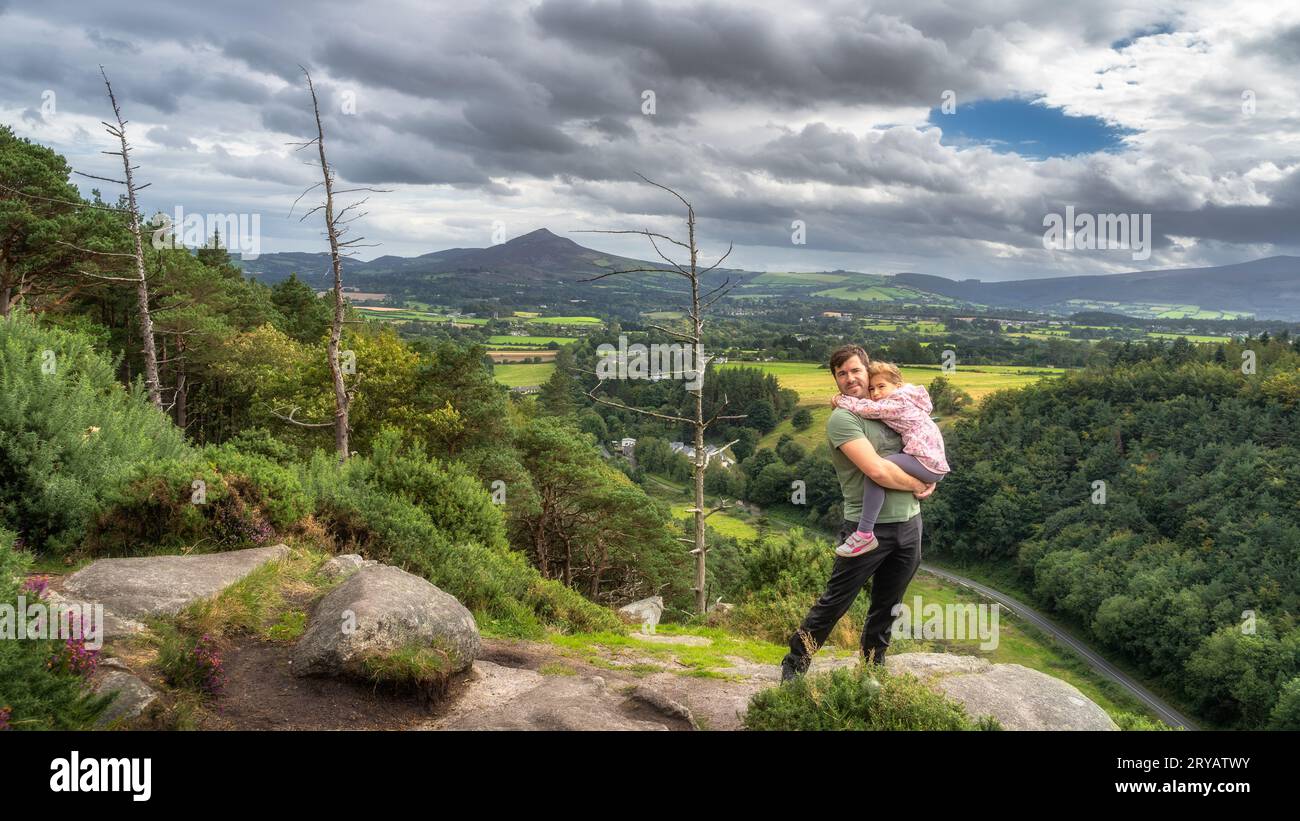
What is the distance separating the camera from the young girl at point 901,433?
16.5 ft

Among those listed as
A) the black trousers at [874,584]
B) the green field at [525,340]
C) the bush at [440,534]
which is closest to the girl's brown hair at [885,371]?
the black trousers at [874,584]

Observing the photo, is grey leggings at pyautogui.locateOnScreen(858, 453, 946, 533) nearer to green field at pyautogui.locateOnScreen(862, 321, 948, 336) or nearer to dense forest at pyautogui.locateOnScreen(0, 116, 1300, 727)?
dense forest at pyautogui.locateOnScreen(0, 116, 1300, 727)

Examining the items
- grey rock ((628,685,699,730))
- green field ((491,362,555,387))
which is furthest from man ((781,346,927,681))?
green field ((491,362,555,387))

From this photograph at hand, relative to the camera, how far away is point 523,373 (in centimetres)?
10331

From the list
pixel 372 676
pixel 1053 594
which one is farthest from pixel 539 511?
pixel 1053 594

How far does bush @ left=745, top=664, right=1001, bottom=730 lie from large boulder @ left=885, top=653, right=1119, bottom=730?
1.08ft

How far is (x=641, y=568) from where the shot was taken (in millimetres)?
26781

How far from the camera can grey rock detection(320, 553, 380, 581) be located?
327 inches

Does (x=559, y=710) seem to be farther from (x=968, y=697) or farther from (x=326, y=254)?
(x=326, y=254)

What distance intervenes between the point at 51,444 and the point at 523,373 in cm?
9544

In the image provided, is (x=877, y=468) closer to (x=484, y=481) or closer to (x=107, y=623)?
(x=107, y=623)

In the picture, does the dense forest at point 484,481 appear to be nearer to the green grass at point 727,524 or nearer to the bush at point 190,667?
the bush at point 190,667

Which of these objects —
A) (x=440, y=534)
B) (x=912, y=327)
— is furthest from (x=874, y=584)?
(x=912, y=327)
